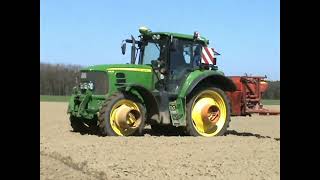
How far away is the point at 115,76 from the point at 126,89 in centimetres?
57

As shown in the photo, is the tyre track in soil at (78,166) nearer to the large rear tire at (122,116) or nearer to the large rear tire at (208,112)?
the large rear tire at (122,116)

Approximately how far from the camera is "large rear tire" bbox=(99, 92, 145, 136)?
29.8 ft

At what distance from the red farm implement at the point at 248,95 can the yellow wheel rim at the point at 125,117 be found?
9.16 feet

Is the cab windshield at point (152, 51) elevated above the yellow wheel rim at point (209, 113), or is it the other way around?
the cab windshield at point (152, 51)

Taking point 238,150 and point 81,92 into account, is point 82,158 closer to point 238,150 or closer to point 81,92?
point 238,150

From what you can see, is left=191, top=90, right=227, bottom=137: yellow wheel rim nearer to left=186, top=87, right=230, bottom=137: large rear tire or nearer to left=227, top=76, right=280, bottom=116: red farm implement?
left=186, top=87, right=230, bottom=137: large rear tire

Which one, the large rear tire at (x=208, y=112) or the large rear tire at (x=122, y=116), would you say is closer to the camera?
the large rear tire at (x=122, y=116)

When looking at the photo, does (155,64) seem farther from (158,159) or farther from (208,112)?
(158,159)

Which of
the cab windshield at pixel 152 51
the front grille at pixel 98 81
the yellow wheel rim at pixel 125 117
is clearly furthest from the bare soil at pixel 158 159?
the cab windshield at pixel 152 51

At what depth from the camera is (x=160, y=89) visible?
10.3 metres

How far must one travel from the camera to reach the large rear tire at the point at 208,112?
10.3 metres

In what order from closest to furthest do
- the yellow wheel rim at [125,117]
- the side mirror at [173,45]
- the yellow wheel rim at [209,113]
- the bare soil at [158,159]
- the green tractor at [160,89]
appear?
the bare soil at [158,159] → the yellow wheel rim at [125,117] → the green tractor at [160,89] → the side mirror at [173,45] → the yellow wheel rim at [209,113]

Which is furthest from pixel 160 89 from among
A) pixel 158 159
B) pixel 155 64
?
pixel 158 159
